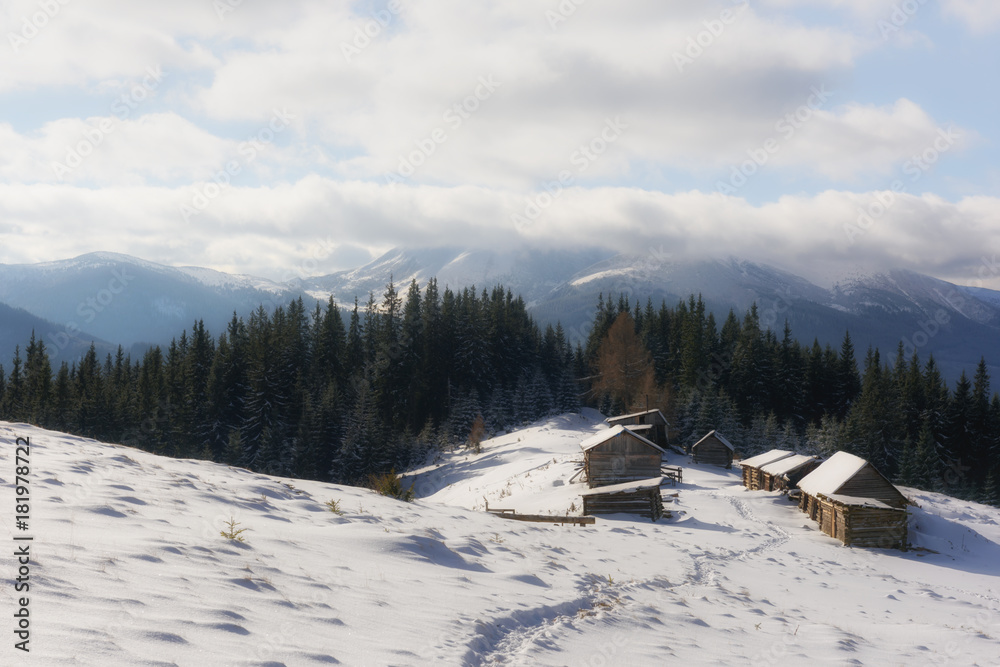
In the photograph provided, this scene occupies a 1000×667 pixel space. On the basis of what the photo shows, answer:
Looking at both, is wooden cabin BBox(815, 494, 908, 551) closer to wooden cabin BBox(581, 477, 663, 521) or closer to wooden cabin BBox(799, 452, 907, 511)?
wooden cabin BBox(799, 452, 907, 511)

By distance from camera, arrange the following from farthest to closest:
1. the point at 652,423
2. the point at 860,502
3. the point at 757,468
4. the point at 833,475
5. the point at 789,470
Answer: the point at 652,423
the point at 757,468
the point at 789,470
the point at 833,475
the point at 860,502

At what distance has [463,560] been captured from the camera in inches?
424

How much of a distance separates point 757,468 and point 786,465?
11.6 ft

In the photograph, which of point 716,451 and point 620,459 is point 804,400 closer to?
point 716,451

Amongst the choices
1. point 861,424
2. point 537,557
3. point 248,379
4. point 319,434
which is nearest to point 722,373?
point 861,424

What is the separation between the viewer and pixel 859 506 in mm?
27016

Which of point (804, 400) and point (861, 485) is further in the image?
point (804, 400)

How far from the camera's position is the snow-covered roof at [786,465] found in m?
36.6

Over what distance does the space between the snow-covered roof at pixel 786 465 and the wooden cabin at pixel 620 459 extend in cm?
800

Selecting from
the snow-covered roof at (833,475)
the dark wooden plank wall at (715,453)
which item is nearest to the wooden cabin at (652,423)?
the dark wooden plank wall at (715,453)

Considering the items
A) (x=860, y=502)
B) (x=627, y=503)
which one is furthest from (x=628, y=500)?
(x=860, y=502)

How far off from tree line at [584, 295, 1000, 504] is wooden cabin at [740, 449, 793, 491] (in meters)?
17.5

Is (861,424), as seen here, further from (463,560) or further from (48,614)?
(48,614)

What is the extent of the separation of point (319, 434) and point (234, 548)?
49912 mm
